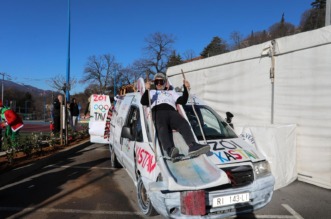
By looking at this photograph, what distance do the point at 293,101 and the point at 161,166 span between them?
4813 millimetres

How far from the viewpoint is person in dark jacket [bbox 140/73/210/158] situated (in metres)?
4.56

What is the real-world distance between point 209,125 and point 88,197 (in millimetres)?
2689

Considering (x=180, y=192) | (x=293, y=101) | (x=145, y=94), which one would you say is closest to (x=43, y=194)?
(x=145, y=94)

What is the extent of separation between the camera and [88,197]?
5922 mm

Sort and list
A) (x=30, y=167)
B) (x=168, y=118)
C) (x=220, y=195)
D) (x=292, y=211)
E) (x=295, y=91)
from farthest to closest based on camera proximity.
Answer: (x=30, y=167) < (x=295, y=91) < (x=292, y=211) < (x=168, y=118) < (x=220, y=195)

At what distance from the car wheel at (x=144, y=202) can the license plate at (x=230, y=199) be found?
1.04 metres

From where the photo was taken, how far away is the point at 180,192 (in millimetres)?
3982

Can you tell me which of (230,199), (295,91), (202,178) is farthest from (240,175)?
(295,91)

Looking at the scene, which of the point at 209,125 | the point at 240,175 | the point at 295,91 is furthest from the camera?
the point at 295,91

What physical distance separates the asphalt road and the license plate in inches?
42.4

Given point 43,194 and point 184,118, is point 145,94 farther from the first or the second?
point 43,194

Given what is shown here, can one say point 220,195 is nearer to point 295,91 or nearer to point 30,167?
point 295,91

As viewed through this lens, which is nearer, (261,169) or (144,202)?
(261,169)

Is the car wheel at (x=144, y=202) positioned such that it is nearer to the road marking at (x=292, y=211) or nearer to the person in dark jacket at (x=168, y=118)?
the person in dark jacket at (x=168, y=118)
